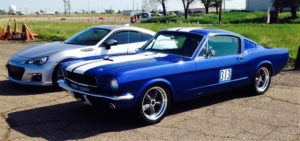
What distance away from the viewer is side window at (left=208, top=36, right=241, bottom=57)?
688cm

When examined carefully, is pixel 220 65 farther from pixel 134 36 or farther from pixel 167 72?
pixel 134 36

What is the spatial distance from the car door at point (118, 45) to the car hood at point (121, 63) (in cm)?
210

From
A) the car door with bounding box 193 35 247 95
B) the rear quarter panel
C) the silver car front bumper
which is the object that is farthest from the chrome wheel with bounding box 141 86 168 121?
the silver car front bumper

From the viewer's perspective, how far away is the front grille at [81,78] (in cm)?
562

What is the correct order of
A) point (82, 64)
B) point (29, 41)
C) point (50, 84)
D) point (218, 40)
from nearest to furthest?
point (82, 64) → point (218, 40) → point (50, 84) → point (29, 41)

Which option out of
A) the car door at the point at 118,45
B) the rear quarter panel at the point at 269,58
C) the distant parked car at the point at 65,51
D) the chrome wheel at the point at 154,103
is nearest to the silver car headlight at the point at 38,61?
the distant parked car at the point at 65,51

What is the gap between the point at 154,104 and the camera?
5934mm

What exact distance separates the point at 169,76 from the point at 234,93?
258 cm

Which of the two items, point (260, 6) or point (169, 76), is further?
point (260, 6)

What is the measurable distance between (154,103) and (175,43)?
1.33 metres

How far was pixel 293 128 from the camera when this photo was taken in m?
5.77

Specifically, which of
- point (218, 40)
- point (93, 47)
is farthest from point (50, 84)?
point (218, 40)

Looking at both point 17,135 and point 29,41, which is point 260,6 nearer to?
point 29,41

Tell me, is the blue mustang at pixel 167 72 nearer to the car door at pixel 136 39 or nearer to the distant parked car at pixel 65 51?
the distant parked car at pixel 65 51
